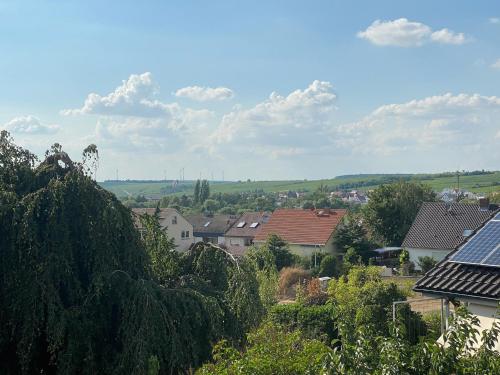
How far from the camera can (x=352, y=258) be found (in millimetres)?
42438

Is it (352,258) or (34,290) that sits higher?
(34,290)

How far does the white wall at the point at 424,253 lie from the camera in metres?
42.7

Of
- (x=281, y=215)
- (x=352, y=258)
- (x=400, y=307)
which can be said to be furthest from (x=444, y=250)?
(x=400, y=307)

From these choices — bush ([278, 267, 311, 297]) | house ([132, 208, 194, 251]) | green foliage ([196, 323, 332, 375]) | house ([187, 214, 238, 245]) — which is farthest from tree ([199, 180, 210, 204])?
green foliage ([196, 323, 332, 375])

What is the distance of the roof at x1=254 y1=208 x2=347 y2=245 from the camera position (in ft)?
155

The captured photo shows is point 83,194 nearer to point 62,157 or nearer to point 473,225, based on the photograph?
point 62,157

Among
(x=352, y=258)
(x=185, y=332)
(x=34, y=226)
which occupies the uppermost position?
(x=34, y=226)

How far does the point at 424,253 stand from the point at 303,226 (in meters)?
10.4

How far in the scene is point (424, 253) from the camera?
43.6 metres

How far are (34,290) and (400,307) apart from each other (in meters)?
11.3

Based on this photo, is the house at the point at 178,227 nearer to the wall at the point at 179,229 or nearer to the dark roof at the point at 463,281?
the wall at the point at 179,229

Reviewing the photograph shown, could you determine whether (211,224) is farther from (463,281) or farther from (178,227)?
(463,281)

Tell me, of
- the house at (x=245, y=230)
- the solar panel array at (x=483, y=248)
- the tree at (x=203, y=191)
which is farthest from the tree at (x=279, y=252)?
the tree at (x=203, y=191)

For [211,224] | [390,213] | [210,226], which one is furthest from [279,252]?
[211,224]
